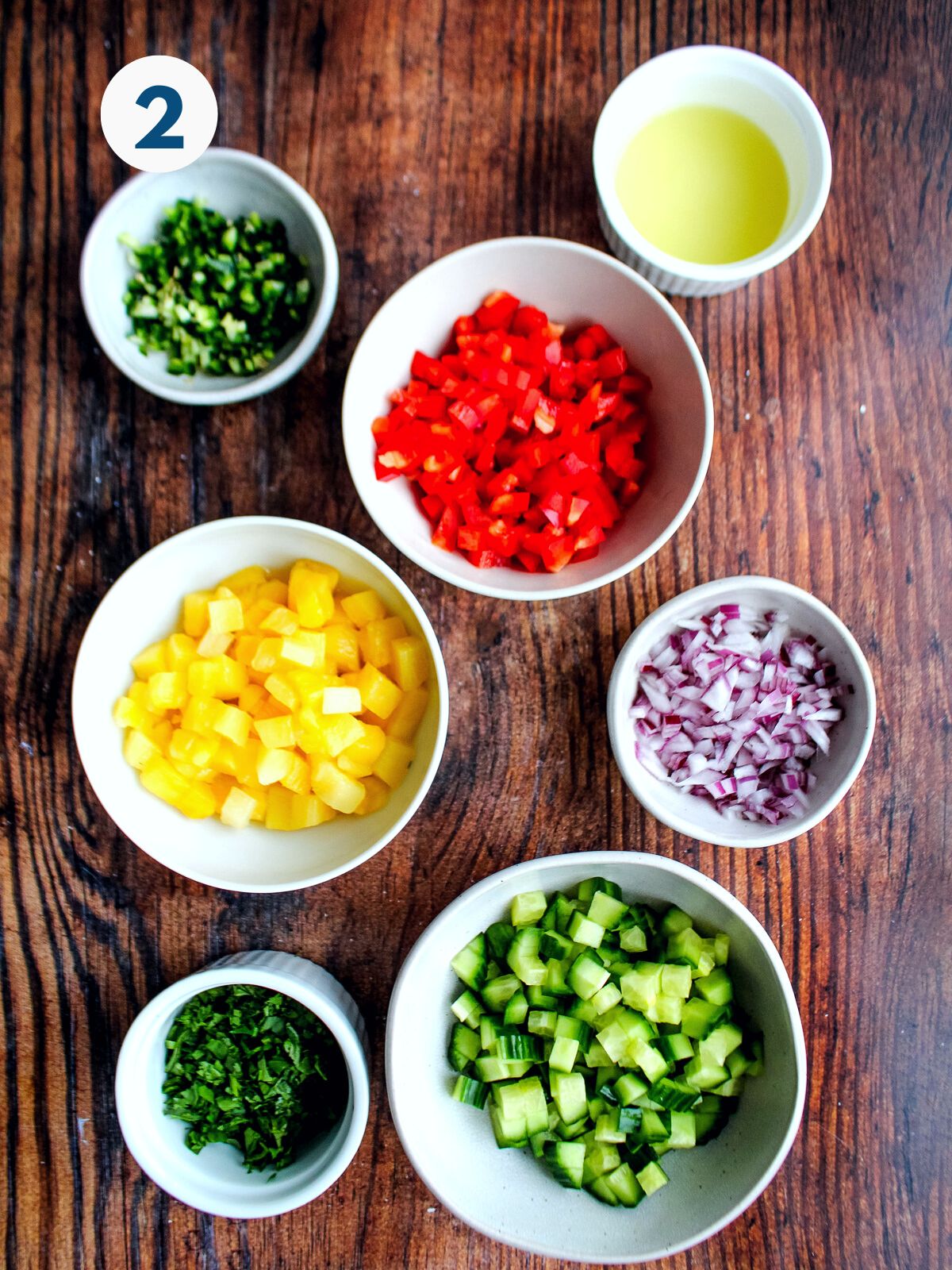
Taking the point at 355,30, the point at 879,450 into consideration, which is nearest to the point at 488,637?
the point at 879,450

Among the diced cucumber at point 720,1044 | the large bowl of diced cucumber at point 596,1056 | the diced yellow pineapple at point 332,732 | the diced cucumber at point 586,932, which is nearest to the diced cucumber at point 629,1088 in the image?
the large bowl of diced cucumber at point 596,1056

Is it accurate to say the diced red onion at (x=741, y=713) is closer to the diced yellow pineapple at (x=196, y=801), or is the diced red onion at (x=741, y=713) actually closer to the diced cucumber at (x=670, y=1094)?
the diced cucumber at (x=670, y=1094)

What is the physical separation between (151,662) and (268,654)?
234 mm

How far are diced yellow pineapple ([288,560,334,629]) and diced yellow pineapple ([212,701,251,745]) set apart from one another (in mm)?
182

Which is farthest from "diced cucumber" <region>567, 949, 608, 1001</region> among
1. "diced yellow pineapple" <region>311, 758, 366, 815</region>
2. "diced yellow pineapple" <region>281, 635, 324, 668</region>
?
"diced yellow pineapple" <region>281, 635, 324, 668</region>

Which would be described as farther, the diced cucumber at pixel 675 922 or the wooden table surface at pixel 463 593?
the wooden table surface at pixel 463 593

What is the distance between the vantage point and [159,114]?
1.63 m

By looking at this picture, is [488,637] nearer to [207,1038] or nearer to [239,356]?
[239,356]

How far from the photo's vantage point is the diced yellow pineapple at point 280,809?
5.14ft

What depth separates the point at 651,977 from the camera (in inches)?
58.8

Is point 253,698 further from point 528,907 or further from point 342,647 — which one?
point 528,907

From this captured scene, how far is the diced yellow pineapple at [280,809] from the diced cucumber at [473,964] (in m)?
0.36

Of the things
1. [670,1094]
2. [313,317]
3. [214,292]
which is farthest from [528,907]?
[214,292]

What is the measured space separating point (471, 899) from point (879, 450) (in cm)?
109
